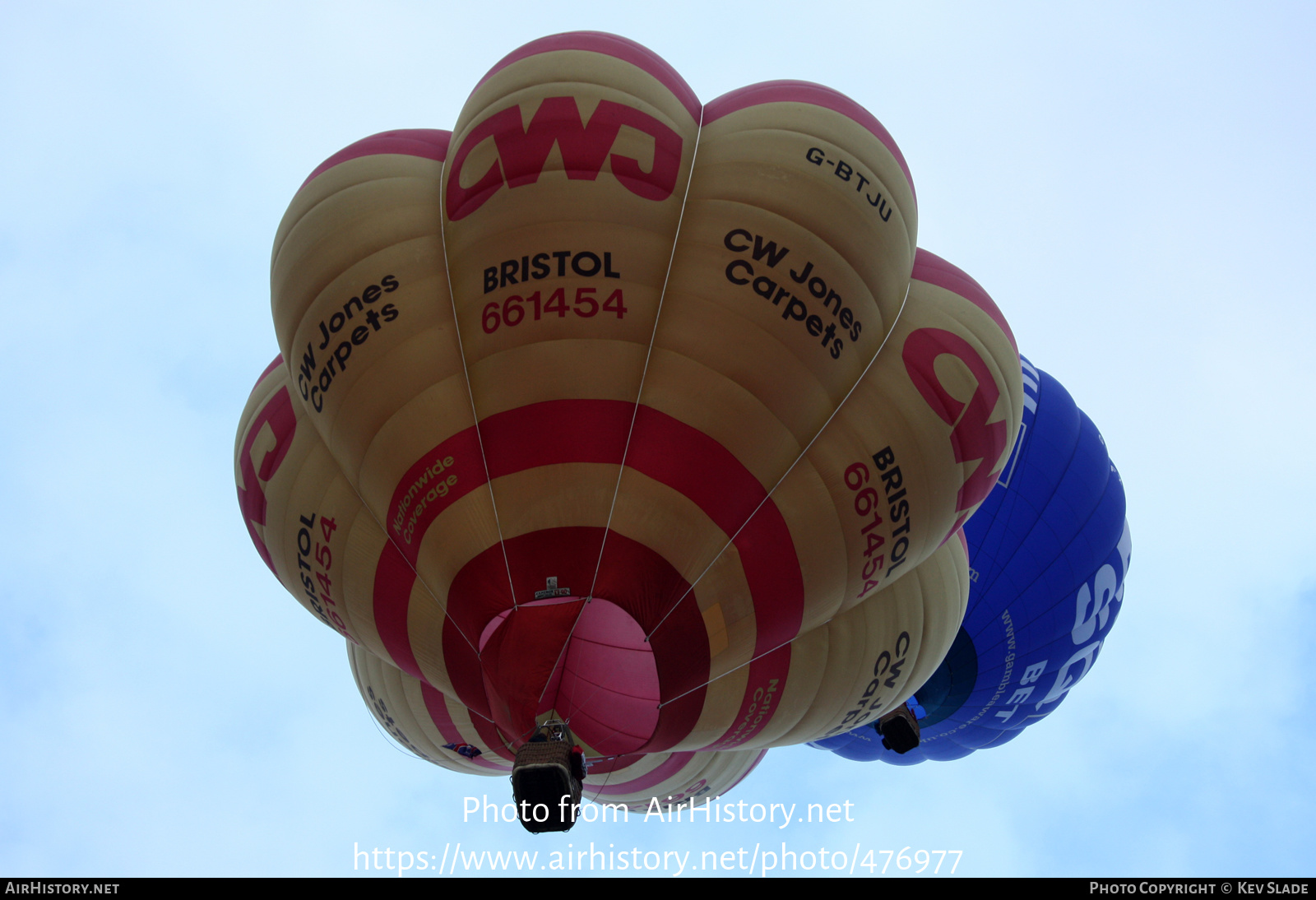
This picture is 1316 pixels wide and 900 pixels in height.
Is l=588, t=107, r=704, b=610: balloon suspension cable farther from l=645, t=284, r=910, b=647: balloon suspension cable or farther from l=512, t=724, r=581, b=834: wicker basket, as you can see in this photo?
l=512, t=724, r=581, b=834: wicker basket

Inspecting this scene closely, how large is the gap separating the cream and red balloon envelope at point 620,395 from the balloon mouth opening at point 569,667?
0.04ft

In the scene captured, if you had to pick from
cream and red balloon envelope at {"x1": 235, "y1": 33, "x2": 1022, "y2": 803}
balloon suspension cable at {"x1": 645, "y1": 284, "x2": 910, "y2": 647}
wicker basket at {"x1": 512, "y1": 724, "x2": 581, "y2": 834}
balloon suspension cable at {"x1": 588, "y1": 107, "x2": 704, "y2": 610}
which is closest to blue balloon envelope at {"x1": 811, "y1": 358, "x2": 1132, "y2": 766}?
cream and red balloon envelope at {"x1": 235, "y1": 33, "x2": 1022, "y2": 803}

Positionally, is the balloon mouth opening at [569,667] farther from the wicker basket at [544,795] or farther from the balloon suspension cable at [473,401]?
the wicker basket at [544,795]

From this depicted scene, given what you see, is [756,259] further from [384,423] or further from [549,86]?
[384,423]

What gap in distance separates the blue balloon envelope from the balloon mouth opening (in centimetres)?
464

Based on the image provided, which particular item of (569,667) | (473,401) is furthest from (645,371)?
(569,667)

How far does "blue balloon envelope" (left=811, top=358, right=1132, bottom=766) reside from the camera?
894cm

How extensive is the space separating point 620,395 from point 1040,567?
5.39 meters

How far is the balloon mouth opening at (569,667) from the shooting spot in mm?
4859

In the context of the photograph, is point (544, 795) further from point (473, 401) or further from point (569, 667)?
point (473, 401)

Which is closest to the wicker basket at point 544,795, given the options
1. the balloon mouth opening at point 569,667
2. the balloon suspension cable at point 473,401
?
the balloon mouth opening at point 569,667

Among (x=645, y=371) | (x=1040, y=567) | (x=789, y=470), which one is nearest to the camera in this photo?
(x=645, y=371)

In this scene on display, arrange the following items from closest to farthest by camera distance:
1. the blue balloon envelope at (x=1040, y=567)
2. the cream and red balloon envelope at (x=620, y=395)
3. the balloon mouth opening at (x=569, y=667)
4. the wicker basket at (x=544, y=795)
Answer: the wicker basket at (x=544, y=795) → the balloon mouth opening at (x=569, y=667) → the cream and red balloon envelope at (x=620, y=395) → the blue balloon envelope at (x=1040, y=567)

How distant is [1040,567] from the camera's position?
8.94 metres
